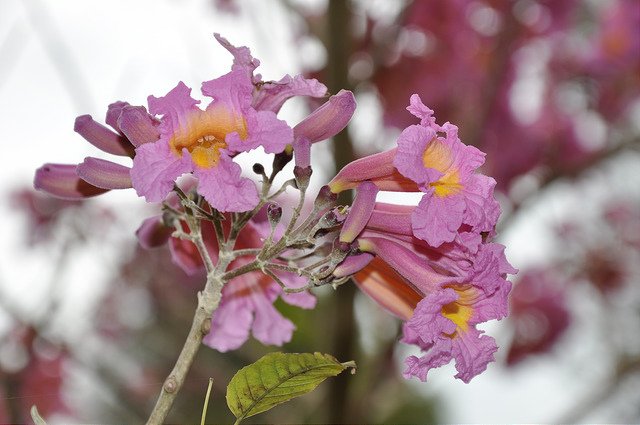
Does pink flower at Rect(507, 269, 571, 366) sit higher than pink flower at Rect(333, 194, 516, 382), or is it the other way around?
pink flower at Rect(333, 194, 516, 382)

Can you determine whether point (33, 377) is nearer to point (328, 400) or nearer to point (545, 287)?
point (328, 400)

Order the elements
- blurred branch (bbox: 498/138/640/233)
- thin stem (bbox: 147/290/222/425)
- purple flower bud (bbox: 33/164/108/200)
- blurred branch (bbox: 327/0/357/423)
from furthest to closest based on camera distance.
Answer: blurred branch (bbox: 498/138/640/233), blurred branch (bbox: 327/0/357/423), purple flower bud (bbox: 33/164/108/200), thin stem (bbox: 147/290/222/425)

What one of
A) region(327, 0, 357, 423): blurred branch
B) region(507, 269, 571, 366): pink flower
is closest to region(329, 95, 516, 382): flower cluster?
region(327, 0, 357, 423): blurred branch

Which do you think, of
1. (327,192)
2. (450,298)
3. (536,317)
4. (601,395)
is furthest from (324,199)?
(536,317)

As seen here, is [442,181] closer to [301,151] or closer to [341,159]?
[301,151]

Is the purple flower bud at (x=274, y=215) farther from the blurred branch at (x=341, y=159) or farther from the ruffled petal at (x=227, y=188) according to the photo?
the blurred branch at (x=341, y=159)

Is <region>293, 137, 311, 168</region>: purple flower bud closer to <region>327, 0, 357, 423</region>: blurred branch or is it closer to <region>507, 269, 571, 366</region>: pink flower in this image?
<region>327, 0, 357, 423</region>: blurred branch

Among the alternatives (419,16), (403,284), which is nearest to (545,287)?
(419,16)
